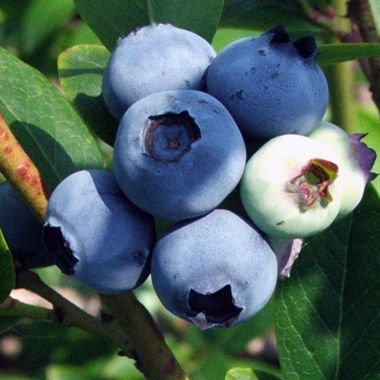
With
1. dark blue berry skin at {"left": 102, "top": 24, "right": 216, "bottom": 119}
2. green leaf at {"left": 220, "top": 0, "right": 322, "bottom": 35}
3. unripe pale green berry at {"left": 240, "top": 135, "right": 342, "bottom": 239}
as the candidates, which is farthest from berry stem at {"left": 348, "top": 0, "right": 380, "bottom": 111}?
unripe pale green berry at {"left": 240, "top": 135, "right": 342, "bottom": 239}

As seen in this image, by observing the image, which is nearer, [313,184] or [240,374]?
[313,184]

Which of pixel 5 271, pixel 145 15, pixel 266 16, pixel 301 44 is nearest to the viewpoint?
pixel 301 44

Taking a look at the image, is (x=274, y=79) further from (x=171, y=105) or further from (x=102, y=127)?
(x=102, y=127)

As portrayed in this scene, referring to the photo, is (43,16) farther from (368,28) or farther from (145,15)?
(145,15)

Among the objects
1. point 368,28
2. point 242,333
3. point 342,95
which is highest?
point 368,28

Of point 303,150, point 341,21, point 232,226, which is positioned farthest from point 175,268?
point 341,21

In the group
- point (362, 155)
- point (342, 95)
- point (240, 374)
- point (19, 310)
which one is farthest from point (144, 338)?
point (342, 95)

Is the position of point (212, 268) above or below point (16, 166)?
below
